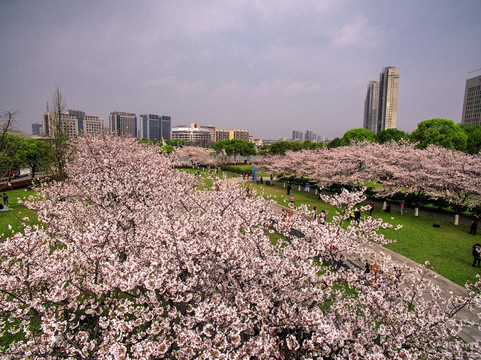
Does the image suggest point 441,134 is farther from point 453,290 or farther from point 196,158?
point 196,158

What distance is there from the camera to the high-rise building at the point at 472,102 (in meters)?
102

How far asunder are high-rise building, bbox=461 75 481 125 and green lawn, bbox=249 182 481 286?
392 feet

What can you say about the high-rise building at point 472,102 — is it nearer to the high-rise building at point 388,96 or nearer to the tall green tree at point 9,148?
the high-rise building at point 388,96

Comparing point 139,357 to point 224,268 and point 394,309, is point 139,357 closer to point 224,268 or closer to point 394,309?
point 224,268

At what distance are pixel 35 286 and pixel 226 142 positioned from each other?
76309 mm

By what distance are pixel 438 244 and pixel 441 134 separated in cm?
2973

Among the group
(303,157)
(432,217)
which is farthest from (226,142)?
(432,217)

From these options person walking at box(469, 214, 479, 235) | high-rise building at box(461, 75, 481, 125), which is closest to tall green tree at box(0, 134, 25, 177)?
person walking at box(469, 214, 479, 235)

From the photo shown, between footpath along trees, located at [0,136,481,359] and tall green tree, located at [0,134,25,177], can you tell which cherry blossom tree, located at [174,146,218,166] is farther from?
footpath along trees, located at [0,136,481,359]

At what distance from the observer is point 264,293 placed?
5.70m

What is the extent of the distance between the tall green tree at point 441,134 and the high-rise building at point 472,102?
92.7 metres

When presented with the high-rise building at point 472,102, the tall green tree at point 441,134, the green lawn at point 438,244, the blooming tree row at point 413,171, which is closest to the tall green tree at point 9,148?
the green lawn at point 438,244

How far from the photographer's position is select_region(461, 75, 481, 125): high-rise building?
333 ft

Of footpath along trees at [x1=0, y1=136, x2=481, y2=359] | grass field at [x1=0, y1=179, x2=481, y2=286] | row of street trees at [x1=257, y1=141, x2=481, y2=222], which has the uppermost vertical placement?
row of street trees at [x1=257, y1=141, x2=481, y2=222]
